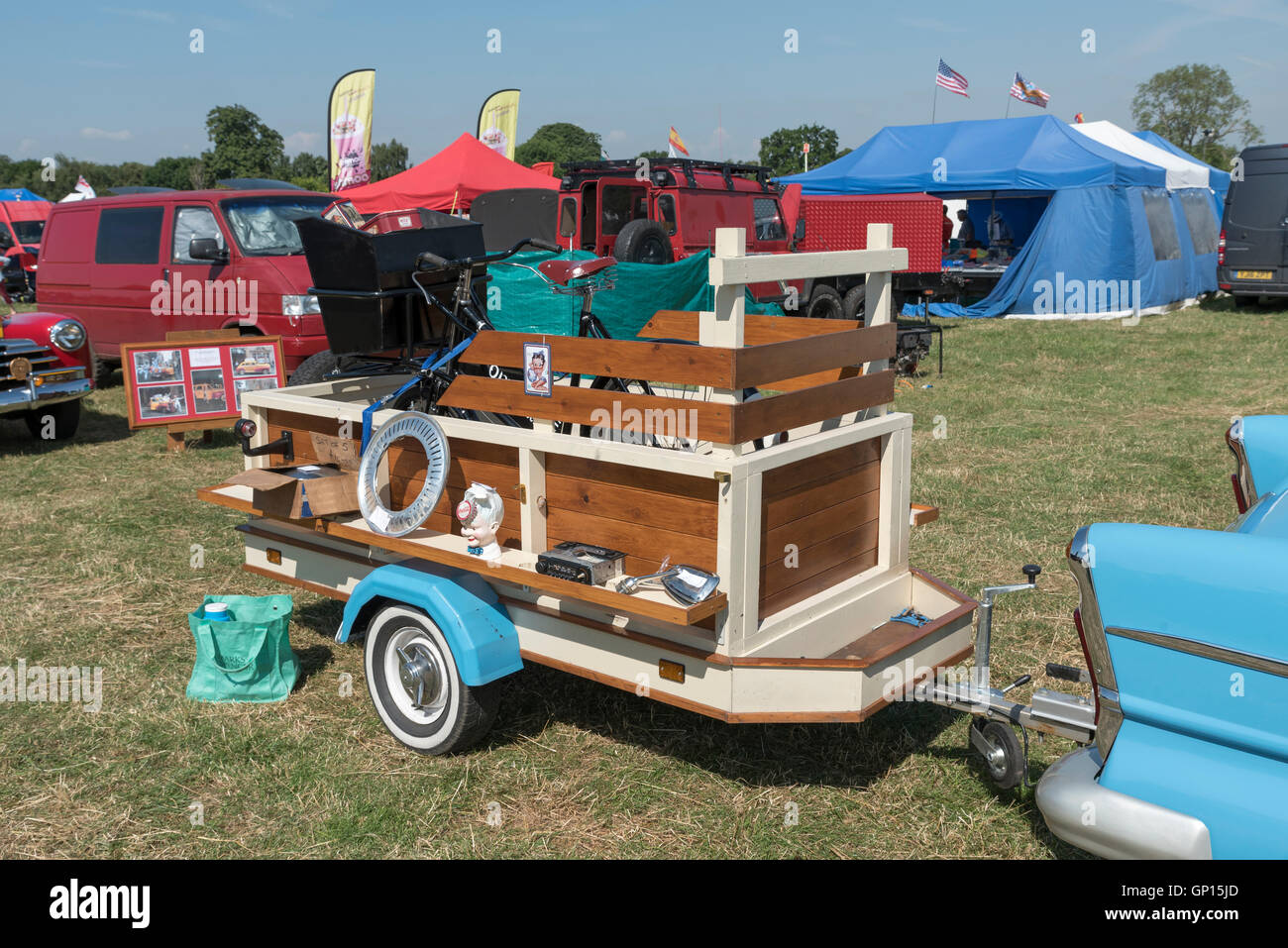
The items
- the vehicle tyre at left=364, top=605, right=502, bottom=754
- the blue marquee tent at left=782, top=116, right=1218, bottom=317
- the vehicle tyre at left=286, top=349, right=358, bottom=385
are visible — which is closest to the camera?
the vehicle tyre at left=364, top=605, right=502, bottom=754

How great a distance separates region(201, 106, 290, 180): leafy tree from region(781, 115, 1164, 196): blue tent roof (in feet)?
159

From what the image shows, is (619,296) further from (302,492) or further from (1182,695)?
(1182,695)

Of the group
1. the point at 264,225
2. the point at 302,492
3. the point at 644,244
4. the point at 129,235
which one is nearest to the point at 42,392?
the point at 129,235

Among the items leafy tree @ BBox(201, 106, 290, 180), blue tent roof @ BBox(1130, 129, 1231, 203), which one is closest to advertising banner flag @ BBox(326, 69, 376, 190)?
blue tent roof @ BBox(1130, 129, 1231, 203)

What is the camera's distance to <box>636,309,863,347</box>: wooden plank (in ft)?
13.6

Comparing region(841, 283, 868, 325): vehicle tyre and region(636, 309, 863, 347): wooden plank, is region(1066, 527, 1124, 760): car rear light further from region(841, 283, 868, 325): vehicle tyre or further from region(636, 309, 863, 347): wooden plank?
region(841, 283, 868, 325): vehicle tyre

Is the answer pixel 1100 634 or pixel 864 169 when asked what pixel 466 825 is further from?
pixel 864 169

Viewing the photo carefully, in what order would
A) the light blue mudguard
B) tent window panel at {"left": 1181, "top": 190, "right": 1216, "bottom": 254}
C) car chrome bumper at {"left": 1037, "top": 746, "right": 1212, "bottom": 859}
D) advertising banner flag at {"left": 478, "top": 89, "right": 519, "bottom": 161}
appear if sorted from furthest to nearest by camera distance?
advertising banner flag at {"left": 478, "top": 89, "right": 519, "bottom": 161} → tent window panel at {"left": 1181, "top": 190, "right": 1216, "bottom": 254} → the light blue mudguard → car chrome bumper at {"left": 1037, "top": 746, "right": 1212, "bottom": 859}

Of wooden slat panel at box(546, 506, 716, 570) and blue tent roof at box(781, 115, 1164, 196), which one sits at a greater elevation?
blue tent roof at box(781, 115, 1164, 196)

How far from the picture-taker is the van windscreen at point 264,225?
9.29 metres

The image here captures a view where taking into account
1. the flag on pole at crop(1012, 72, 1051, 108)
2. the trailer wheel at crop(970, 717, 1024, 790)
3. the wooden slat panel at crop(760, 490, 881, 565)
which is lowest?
the trailer wheel at crop(970, 717, 1024, 790)

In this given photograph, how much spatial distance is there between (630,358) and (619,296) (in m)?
8.83

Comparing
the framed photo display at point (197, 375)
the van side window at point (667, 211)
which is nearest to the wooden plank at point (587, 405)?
the framed photo display at point (197, 375)

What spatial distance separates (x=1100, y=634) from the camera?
2461 millimetres
